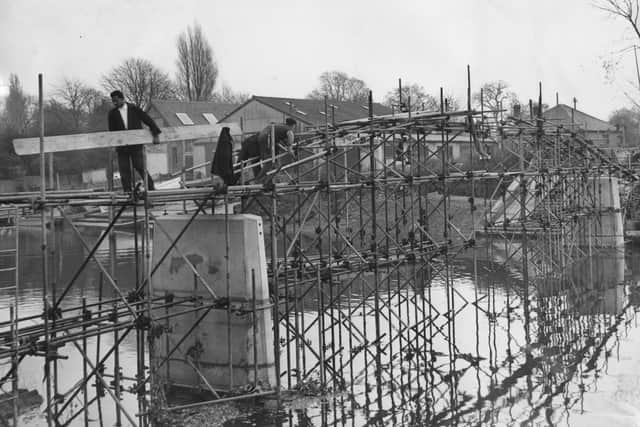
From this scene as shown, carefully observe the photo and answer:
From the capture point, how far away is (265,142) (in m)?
16.5

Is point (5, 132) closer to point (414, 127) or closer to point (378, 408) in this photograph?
point (414, 127)

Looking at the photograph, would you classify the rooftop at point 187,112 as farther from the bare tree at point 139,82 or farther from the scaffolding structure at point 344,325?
the scaffolding structure at point 344,325

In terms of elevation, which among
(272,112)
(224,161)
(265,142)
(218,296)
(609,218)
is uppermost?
(272,112)

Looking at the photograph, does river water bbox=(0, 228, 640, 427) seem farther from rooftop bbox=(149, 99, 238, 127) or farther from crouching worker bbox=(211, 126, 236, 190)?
rooftop bbox=(149, 99, 238, 127)

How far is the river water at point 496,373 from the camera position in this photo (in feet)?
45.3

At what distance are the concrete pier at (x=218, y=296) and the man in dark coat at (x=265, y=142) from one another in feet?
4.80

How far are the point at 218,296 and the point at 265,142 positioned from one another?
325 cm

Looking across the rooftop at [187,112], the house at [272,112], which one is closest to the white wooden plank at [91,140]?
the house at [272,112]

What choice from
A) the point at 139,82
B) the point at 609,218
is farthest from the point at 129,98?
the point at 609,218

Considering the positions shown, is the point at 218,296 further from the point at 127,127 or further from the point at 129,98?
the point at 129,98

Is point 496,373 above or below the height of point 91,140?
below

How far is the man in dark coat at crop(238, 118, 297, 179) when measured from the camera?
16125 mm

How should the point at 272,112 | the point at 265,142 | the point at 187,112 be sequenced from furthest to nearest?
1. the point at 187,112
2. the point at 272,112
3. the point at 265,142

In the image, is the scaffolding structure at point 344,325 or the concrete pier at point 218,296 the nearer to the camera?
the scaffolding structure at point 344,325
